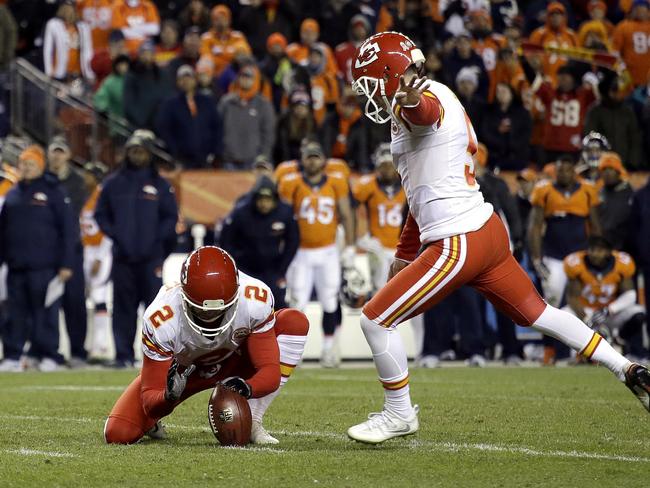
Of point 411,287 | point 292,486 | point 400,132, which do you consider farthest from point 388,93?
point 292,486

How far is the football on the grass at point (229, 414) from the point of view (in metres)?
5.90

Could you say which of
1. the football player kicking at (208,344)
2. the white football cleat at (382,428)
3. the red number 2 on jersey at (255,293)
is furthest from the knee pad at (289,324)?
the white football cleat at (382,428)

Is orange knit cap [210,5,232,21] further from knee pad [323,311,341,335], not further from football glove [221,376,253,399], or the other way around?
football glove [221,376,253,399]

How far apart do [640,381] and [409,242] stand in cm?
130

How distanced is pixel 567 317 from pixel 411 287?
2.31 ft

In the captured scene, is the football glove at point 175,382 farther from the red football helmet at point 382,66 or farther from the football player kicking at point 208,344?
the red football helmet at point 382,66

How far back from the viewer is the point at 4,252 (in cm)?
1205

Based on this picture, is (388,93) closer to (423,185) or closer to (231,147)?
(423,185)

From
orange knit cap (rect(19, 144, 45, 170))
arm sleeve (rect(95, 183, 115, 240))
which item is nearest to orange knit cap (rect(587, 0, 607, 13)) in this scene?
arm sleeve (rect(95, 183, 115, 240))

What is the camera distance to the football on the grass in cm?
590

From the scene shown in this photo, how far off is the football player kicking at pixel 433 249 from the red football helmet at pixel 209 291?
62cm

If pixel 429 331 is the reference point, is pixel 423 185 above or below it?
above

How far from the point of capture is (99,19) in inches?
648

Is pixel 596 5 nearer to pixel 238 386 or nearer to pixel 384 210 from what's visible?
pixel 384 210
